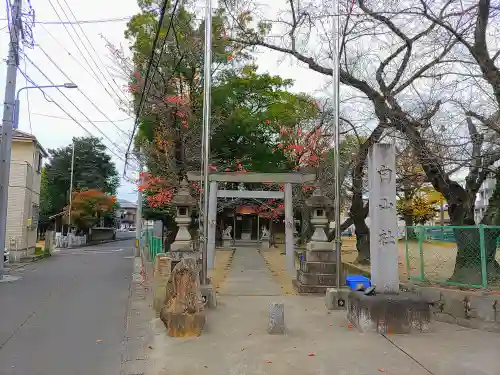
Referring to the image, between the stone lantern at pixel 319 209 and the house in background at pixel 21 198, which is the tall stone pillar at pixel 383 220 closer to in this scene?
the stone lantern at pixel 319 209

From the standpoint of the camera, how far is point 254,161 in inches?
938

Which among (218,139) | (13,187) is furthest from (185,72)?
(13,187)

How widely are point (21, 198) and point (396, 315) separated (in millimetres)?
23156

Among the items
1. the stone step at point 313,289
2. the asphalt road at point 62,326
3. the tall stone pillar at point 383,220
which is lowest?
the asphalt road at point 62,326

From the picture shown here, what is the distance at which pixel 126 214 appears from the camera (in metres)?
101

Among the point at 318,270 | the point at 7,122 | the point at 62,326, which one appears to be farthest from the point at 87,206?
the point at 62,326

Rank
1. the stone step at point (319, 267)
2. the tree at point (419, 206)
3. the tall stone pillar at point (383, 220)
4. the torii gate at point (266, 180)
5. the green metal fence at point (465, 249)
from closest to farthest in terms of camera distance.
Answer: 1. the tall stone pillar at point (383, 220)
2. the green metal fence at point (465, 249)
3. the stone step at point (319, 267)
4. the torii gate at point (266, 180)
5. the tree at point (419, 206)

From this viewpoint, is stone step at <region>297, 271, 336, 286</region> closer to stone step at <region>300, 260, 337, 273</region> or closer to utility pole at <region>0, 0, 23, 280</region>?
stone step at <region>300, 260, 337, 273</region>

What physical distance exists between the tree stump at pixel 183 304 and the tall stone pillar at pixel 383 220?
3059 millimetres

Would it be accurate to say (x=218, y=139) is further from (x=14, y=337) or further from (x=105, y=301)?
(x=14, y=337)

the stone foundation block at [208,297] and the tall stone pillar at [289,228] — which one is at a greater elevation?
the tall stone pillar at [289,228]

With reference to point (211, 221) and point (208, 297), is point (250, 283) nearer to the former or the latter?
point (211, 221)

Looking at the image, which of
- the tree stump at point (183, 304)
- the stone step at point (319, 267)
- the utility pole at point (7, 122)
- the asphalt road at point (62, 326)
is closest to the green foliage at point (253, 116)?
the utility pole at point (7, 122)

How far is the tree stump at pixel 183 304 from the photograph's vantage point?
6.53m
